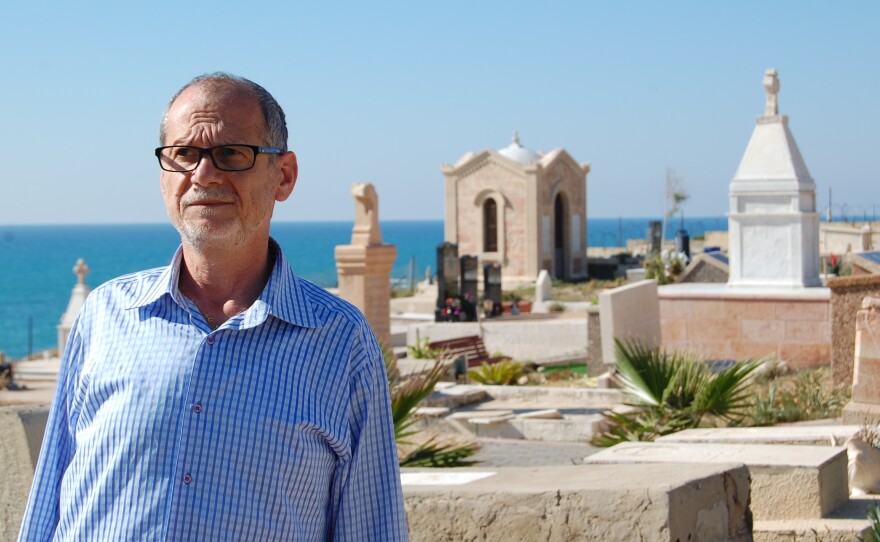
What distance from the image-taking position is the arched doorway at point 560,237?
4247 cm

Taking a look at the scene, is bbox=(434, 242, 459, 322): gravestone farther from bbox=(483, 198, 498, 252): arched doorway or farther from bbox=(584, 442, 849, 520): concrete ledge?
bbox=(584, 442, 849, 520): concrete ledge

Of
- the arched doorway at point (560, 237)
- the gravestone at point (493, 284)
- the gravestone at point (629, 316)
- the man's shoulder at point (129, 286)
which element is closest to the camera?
the man's shoulder at point (129, 286)

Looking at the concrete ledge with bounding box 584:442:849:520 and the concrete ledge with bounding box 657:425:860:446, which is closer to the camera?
the concrete ledge with bounding box 584:442:849:520

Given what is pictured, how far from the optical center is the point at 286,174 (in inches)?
102

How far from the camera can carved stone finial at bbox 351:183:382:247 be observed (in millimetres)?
15859

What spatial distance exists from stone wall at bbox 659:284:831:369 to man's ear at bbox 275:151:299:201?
39.3ft

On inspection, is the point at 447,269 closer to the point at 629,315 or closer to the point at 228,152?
the point at 629,315

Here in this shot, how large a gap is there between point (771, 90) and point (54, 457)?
14.8 meters

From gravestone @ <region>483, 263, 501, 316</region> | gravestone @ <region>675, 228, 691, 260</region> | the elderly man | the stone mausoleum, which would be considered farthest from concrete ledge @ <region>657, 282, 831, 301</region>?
the stone mausoleum

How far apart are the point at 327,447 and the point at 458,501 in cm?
195

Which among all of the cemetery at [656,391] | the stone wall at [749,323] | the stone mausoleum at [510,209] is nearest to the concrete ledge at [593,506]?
the cemetery at [656,391]

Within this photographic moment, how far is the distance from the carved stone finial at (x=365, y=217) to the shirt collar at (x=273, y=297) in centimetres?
1329

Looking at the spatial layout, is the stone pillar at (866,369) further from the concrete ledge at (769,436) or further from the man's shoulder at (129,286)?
the man's shoulder at (129,286)

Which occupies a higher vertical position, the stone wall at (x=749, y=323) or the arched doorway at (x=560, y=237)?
the arched doorway at (x=560, y=237)
